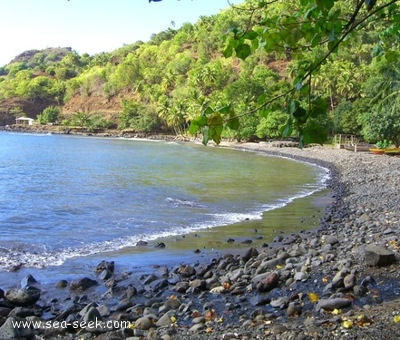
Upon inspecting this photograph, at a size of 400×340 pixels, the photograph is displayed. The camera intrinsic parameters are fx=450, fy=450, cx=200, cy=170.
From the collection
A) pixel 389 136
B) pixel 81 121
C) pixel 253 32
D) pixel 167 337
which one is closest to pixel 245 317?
pixel 167 337

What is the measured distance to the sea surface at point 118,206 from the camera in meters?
11.8

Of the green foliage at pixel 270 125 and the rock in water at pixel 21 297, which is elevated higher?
the green foliage at pixel 270 125

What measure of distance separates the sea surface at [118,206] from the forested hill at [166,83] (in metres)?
33.2

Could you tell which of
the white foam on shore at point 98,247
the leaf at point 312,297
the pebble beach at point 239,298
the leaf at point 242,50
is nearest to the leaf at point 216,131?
the leaf at point 242,50

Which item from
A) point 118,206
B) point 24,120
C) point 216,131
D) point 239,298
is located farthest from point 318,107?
point 24,120

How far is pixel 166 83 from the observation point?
116250 millimetres

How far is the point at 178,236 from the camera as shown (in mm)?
13156

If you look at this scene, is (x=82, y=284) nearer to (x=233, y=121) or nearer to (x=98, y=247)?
(x=98, y=247)

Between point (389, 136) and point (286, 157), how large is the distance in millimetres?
10719

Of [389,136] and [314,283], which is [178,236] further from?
[389,136]

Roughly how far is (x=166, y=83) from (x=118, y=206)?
331 ft

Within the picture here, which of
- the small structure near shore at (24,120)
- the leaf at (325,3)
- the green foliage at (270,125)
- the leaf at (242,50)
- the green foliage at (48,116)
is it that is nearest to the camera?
the leaf at (325,3)

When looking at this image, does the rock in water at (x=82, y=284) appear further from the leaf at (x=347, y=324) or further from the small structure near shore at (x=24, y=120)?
the small structure near shore at (x=24, y=120)

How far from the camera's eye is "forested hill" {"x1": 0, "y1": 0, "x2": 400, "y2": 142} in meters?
71.4
